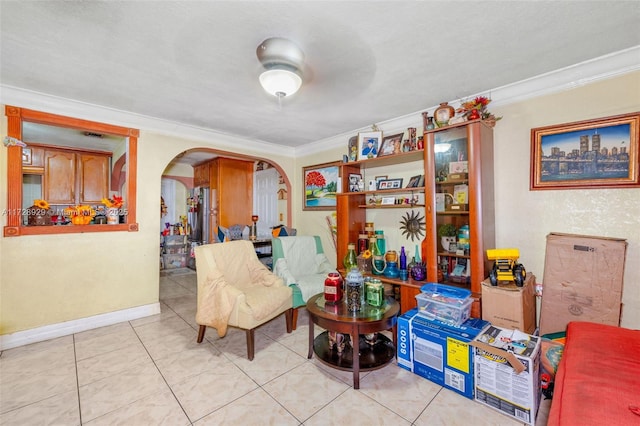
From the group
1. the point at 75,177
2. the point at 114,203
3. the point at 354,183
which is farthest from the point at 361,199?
the point at 75,177

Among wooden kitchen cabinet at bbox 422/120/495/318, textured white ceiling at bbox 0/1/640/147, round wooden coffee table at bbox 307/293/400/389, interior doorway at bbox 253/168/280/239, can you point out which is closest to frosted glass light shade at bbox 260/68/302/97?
textured white ceiling at bbox 0/1/640/147

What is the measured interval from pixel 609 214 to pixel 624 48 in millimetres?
1187

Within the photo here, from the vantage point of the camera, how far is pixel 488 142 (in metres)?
2.48

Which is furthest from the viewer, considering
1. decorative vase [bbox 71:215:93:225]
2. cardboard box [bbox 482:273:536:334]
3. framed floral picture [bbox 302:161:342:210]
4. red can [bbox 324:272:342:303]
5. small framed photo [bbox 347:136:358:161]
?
framed floral picture [bbox 302:161:342:210]

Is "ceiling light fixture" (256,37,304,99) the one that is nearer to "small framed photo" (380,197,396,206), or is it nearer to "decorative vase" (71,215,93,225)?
"small framed photo" (380,197,396,206)

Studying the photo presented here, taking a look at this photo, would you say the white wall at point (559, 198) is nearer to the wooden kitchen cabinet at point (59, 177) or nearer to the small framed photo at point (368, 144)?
the small framed photo at point (368, 144)

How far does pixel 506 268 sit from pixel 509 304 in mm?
284

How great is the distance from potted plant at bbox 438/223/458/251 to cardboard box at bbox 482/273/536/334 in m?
0.48

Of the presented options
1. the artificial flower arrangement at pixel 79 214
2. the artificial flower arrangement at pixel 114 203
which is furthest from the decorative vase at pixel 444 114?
the artificial flower arrangement at pixel 79 214

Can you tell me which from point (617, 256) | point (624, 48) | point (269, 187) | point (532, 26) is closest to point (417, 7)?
point (532, 26)

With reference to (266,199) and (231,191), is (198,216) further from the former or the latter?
(266,199)

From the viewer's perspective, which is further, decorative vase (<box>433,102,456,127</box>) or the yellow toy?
decorative vase (<box>433,102,456,127</box>)

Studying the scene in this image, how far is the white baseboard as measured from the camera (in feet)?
8.30

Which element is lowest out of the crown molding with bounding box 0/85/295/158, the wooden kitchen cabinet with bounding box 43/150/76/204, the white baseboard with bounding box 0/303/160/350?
the white baseboard with bounding box 0/303/160/350
